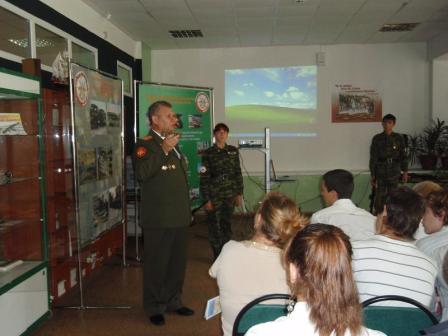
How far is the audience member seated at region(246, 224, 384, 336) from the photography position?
3.56ft

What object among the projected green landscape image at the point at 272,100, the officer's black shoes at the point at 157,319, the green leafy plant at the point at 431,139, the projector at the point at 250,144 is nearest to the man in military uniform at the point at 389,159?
the green leafy plant at the point at 431,139

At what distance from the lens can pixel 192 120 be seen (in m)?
5.52

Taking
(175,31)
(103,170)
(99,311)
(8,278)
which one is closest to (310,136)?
(175,31)

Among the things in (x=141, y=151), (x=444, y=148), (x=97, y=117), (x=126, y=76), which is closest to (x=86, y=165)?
(x=97, y=117)

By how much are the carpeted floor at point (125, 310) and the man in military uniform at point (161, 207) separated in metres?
0.17

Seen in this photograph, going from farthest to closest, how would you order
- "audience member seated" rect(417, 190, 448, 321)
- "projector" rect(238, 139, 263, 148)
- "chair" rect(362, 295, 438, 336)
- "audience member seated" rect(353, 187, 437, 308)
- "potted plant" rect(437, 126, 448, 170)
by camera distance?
"potted plant" rect(437, 126, 448, 170) < "projector" rect(238, 139, 263, 148) < "audience member seated" rect(417, 190, 448, 321) < "audience member seated" rect(353, 187, 437, 308) < "chair" rect(362, 295, 438, 336)

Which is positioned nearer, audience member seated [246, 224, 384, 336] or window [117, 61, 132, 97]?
audience member seated [246, 224, 384, 336]

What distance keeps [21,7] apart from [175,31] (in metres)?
3.08

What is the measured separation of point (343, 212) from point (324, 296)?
4.74 feet

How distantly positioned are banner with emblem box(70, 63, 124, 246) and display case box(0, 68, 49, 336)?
0.40 meters

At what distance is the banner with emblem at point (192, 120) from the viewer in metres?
5.28

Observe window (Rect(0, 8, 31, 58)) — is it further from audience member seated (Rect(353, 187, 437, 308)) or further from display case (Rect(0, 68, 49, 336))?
audience member seated (Rect(353, 187, 437, 308))

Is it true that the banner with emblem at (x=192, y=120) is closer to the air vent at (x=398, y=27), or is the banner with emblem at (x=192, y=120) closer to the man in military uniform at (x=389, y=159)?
the man in military uniform at (x=389, y=159)

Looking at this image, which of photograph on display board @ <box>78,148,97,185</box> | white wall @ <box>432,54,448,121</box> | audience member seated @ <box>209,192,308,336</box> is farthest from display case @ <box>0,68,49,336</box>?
white wall @ <box>432,54,448,121</box>
